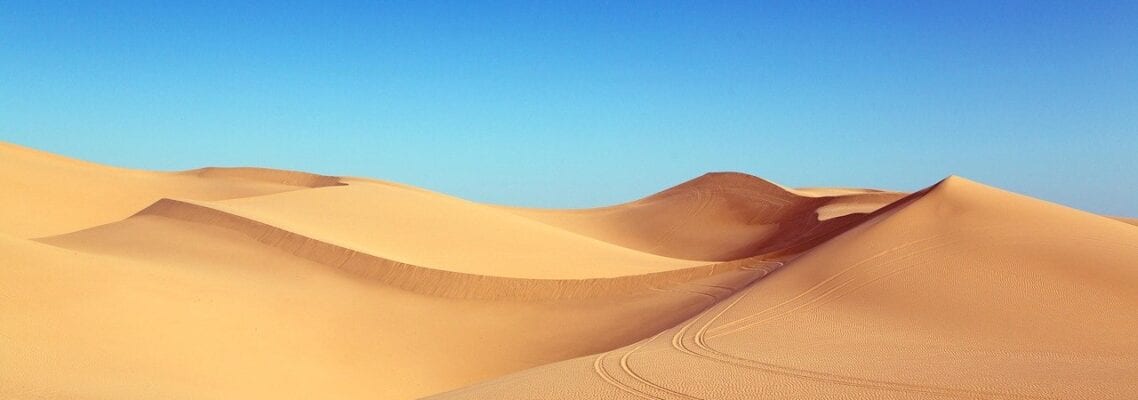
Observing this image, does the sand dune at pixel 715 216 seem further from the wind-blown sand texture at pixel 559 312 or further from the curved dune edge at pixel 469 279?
the curved dune edge at pixel 469 279

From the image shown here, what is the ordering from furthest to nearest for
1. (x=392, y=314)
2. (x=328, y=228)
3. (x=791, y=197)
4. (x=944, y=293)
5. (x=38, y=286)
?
(x=791, y=197), (x=328, y=228), (x=392, y=314), (x=944, y=293), (x=38, y=286)

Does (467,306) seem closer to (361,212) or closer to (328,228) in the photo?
(328,228)

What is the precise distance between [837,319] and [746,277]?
5.59 meters

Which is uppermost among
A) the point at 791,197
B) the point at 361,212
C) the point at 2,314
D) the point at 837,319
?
the point at 791,197

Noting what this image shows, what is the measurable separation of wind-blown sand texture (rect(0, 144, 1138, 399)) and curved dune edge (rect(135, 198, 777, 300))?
0.05 m

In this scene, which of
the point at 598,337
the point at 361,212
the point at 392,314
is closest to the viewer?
the point at 598,337

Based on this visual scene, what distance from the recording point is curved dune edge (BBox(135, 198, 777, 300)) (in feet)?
64.9

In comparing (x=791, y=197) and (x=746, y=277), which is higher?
(x=791, y=197)

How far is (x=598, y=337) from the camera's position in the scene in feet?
54.3

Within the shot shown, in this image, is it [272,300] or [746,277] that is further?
[746,277]

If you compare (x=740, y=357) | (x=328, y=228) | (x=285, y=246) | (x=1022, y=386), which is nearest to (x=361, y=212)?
(x=328, y=228)

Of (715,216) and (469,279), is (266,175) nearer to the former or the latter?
(715,216)

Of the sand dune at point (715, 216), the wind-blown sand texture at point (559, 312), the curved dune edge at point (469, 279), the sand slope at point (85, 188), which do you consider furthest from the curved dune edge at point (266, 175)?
the curved dune edge at point (469, 279)

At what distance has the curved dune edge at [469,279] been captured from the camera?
19781mm
